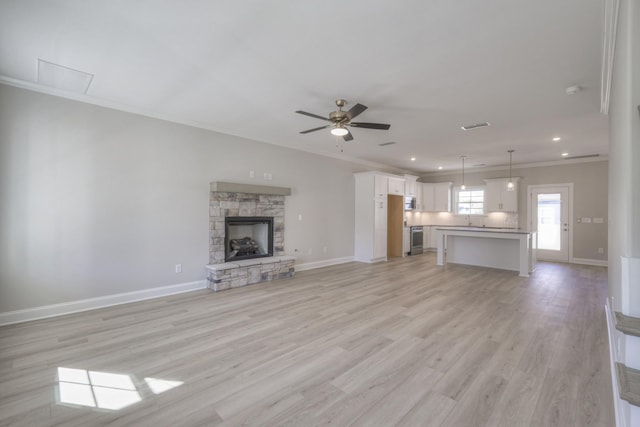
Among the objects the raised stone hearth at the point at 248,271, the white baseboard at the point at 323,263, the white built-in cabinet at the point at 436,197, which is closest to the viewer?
the raised stone hearth at the point at 248,271

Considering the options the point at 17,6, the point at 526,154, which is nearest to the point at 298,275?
the point at 17,6

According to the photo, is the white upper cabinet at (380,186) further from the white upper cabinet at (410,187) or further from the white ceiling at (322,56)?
the white ceiling at (322,56)

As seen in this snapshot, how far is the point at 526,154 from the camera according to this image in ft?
22.9

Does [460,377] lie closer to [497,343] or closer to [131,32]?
[497,343]

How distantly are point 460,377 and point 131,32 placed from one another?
158 inches

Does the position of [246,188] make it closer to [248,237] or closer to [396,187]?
[248,237]

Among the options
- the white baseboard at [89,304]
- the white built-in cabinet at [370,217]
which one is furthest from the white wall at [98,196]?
the white built-in cabinet at [370,217]

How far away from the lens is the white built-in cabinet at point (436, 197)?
31.5 feet

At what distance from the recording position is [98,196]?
3848 mm

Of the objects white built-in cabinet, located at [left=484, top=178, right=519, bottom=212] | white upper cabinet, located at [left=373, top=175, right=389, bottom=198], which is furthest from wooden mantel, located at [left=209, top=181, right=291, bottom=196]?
white built-in cabinet, located at [left=484, top=178, right=519, bottom=212]

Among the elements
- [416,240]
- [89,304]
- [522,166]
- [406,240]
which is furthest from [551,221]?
[89,304]

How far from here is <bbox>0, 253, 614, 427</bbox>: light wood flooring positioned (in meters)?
1.85

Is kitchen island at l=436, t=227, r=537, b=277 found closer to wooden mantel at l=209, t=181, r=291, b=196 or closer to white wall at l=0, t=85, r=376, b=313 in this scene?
wooden mantel at l=209, t=181, r=291, b=196

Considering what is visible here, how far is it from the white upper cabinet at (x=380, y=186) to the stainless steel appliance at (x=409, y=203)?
1.23 metres
